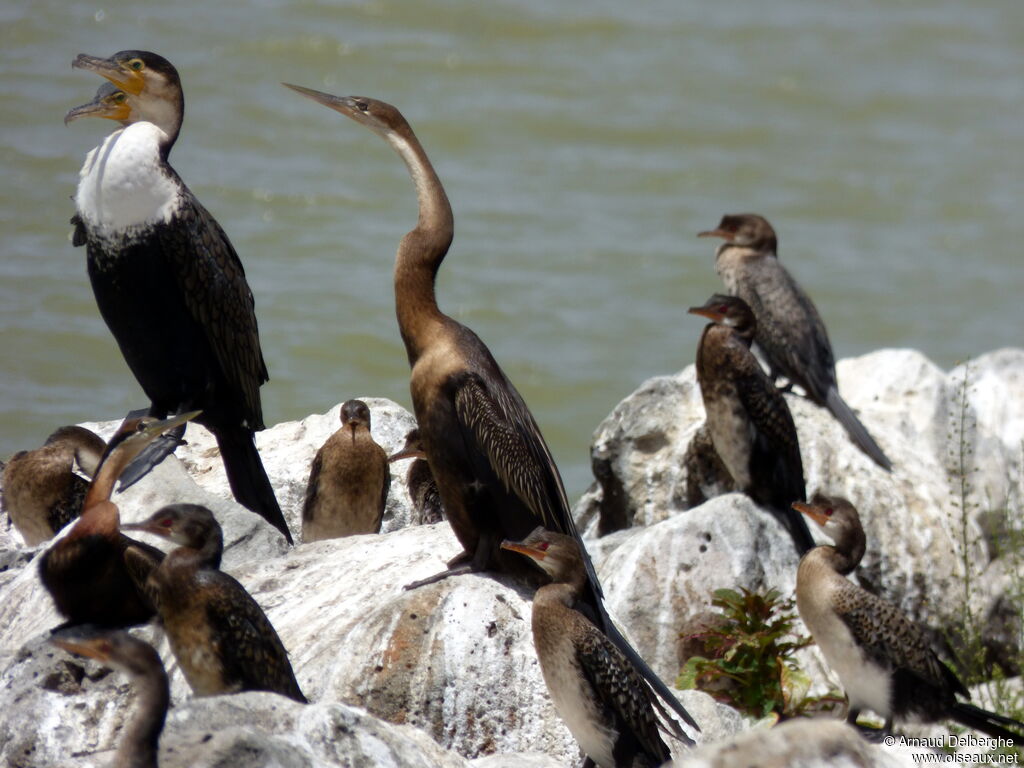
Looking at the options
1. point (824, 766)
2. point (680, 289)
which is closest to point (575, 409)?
point (680, 289)

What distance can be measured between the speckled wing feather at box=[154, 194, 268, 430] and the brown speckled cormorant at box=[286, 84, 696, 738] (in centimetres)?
131

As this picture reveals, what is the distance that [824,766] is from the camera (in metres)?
3.48

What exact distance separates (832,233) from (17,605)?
14.7 metres

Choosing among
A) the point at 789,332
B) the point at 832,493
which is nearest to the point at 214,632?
the point at 832,493

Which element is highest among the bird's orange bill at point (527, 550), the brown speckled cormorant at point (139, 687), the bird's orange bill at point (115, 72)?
the bird's orange bill at point (115, 72)

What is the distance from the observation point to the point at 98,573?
4973mm

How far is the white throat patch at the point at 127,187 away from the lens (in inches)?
252

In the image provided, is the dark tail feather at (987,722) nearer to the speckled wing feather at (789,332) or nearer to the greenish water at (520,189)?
the speckled wing feather at (789,332)

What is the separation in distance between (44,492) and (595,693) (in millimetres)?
2702

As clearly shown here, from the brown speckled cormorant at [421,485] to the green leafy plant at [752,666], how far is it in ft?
4.47

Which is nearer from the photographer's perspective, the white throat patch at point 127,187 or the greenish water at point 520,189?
the white throat patch at point 127,187

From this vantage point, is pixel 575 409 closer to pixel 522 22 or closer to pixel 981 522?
pixel 981 522

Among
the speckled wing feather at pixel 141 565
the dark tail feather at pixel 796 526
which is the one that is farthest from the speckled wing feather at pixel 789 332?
the speckled wing feather at pixel 141 565

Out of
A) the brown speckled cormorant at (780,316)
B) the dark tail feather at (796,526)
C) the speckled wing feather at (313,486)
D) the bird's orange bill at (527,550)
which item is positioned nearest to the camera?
the bird's orange bill at (527,550)
